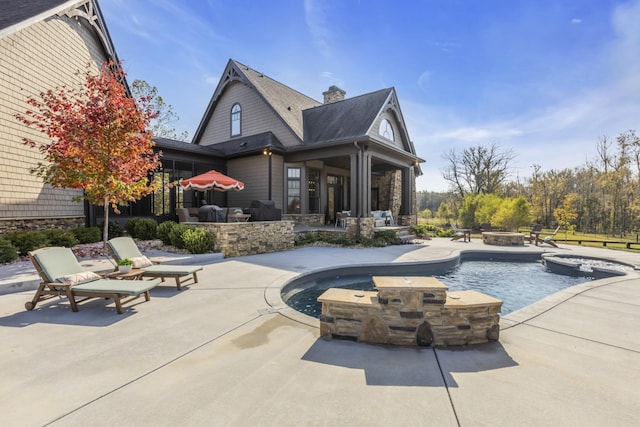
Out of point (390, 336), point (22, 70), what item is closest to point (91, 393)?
point (390, 336)

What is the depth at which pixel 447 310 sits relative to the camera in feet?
9.93

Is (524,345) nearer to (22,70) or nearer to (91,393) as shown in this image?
(91,393)

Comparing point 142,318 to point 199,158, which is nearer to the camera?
point 142,318

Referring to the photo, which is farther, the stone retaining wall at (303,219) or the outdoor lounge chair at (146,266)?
the stone retaining wall at (303,219)

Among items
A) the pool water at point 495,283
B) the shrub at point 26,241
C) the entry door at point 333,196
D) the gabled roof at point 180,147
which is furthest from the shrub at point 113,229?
the entry door at point 333,196

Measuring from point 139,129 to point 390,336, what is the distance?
25.2 feet

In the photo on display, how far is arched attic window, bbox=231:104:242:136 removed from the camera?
1479cm

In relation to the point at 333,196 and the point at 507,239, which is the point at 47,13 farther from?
the point at 507,239

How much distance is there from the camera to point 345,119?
13.2 meters

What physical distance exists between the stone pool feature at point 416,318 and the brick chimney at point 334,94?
54.6 feet

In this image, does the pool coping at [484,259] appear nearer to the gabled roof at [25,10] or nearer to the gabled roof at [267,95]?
the gabled roof at [267,95]

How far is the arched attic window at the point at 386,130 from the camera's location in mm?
13572

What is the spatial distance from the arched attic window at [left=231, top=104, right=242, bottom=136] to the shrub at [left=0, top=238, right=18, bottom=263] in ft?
32.9

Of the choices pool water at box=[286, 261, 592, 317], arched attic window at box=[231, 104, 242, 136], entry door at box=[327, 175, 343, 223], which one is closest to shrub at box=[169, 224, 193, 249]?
pool water at box=[286, 261, 592, 317]
